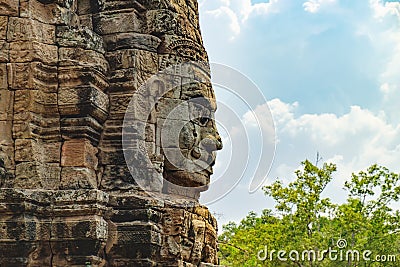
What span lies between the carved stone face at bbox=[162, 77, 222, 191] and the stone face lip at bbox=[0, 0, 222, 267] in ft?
0.05

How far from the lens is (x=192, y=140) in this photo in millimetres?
8305

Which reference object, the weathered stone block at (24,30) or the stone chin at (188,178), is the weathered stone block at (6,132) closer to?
the weathered stone block at (24,30)

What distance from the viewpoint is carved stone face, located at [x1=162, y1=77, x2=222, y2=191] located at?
8250 mm

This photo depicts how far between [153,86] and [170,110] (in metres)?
0.36

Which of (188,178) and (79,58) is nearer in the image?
(79,58)

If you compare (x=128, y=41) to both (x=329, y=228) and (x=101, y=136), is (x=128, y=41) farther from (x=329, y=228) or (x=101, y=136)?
(x=329, y=228)

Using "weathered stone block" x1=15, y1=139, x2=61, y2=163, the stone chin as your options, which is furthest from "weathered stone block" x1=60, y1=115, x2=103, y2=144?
the stone chin

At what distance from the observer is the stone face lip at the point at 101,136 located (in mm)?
7102

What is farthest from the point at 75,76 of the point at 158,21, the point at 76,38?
the point at 158,21

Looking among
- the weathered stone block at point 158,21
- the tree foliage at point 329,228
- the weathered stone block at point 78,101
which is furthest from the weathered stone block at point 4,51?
the tree foliage at point 329,228

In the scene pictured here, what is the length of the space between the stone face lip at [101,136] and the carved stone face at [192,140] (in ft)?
0.05

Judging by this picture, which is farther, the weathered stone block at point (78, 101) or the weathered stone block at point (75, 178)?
the weathered stone block at point (78, 101)

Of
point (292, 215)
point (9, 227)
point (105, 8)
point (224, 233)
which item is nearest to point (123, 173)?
point (9, 227)

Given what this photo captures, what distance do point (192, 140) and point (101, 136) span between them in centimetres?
113
